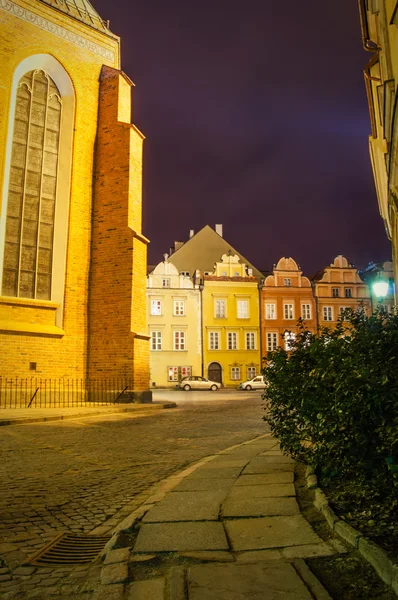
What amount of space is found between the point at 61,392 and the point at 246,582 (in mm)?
15445

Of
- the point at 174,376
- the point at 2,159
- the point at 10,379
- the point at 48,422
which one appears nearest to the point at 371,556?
the point at 48,422

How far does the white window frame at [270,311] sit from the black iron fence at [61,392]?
31071mm

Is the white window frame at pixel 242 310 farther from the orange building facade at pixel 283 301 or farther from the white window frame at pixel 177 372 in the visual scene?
the white window frame at pixel 177 372

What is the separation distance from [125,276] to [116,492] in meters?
13.6

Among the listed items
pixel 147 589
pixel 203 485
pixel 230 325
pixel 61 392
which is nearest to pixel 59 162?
pixel 61 392

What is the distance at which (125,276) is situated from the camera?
18.2 m

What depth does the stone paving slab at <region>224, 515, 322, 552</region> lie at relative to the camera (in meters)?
3.23

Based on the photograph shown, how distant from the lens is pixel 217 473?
5.69m

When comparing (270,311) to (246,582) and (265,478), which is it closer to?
(265,478)

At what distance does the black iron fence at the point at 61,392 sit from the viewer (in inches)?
624

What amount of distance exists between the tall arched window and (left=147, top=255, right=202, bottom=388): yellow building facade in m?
26.1

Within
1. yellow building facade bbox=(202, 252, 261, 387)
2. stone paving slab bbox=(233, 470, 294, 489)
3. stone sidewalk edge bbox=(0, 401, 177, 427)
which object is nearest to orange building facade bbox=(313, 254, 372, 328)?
yellow building facade bbox=(202, 252, 261, 387)

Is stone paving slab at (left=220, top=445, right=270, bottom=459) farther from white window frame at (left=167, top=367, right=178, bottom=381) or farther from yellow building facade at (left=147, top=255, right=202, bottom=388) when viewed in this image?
white window frame at (left=167, top=367, right=178, bottom=381)

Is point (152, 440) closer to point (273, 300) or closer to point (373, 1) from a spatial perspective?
point (373, 1)
